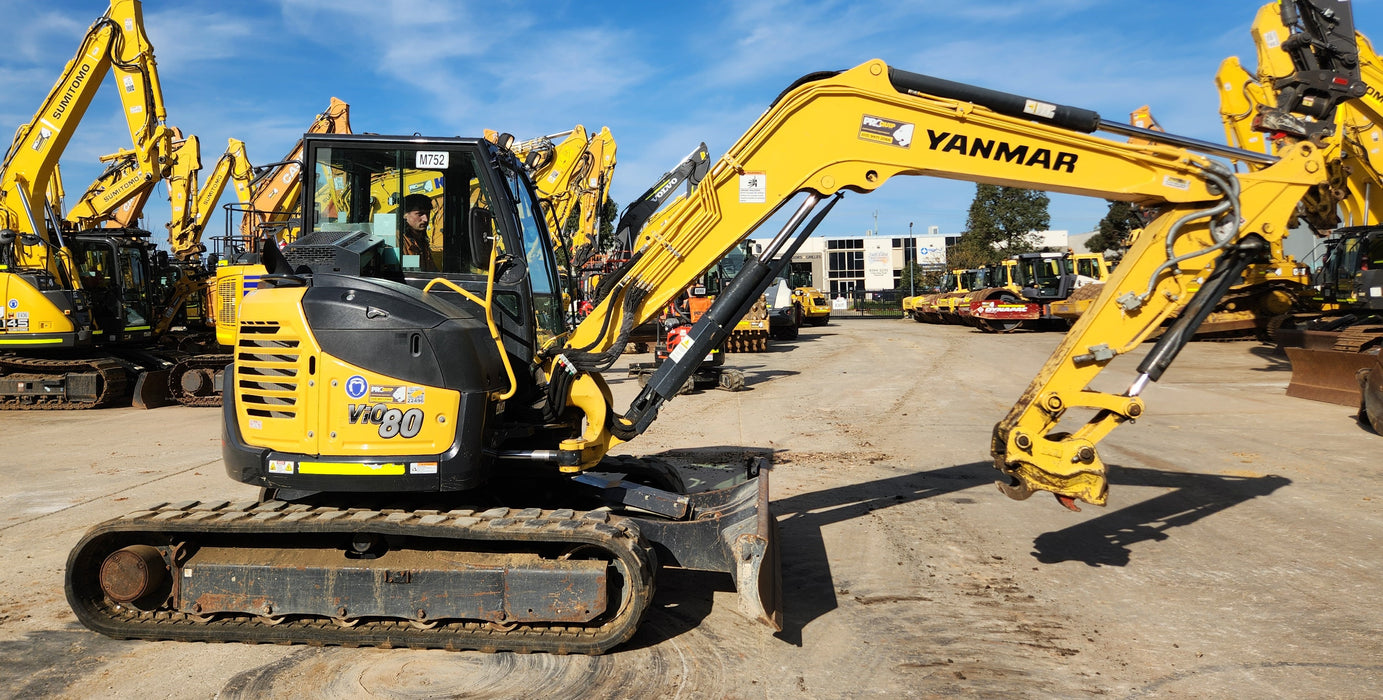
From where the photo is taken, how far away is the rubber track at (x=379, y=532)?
14.9ft

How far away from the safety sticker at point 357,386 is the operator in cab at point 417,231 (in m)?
0.94

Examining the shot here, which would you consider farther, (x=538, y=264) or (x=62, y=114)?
(x=62, y=114)

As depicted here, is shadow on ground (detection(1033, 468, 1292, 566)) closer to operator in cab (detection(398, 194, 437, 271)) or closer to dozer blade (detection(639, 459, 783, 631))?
dozer blade (detection(639, 459, 783, 631))

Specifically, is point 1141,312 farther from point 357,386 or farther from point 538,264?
point 357,386

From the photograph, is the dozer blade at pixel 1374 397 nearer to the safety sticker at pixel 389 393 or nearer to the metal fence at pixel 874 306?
the safety sticker at pixel 389 393

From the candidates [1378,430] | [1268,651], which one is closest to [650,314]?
[1268,651]

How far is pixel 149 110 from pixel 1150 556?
18.1 m

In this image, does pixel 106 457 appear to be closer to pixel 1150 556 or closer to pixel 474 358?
pixel 474 358

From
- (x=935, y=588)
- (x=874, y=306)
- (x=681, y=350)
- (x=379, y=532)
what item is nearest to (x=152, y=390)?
(x=379, y=532)

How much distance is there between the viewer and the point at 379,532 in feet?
15.2

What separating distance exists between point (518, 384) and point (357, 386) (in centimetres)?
93

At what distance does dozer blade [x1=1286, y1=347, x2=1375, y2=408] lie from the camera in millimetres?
12398

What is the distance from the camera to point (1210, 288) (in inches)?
205

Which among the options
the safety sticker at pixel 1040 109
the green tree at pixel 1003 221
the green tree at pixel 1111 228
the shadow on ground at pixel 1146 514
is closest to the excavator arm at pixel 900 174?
the safety sticker at pixel 1040 109
